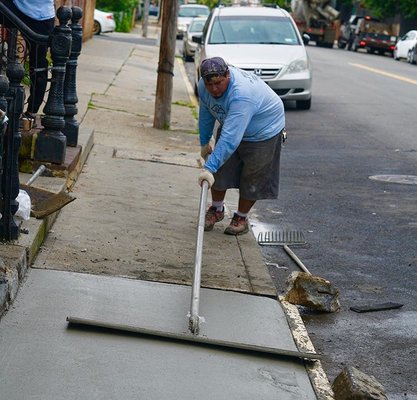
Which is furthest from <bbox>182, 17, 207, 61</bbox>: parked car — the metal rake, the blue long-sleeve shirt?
the blue long-sleeve shirt

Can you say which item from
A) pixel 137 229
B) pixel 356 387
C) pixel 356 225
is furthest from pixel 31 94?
pixel 356 387

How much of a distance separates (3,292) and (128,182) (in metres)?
4.28

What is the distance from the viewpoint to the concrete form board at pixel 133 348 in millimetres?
4477

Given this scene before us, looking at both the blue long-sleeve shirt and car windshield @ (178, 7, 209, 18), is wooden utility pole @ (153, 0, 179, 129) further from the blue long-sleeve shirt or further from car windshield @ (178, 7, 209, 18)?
car windshield @ (178, 7, 209, 18)

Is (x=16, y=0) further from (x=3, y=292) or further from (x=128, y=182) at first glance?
(x=3, y=292)

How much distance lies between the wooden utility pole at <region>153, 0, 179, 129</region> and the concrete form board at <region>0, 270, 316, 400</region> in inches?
314

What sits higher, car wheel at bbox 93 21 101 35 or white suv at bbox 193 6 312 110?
white suv at bbox 193 6 312 110

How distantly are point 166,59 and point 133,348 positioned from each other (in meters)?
9.27

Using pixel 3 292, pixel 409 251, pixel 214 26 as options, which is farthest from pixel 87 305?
pixel 214 26

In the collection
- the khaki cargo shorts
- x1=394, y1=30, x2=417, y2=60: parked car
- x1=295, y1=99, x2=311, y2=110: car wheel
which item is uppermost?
the khaki cargo shorts

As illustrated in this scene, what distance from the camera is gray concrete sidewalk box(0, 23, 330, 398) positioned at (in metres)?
6.19

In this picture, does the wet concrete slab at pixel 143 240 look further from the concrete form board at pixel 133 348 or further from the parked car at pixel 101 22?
the parked car at pixel 101 22

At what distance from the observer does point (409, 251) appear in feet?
26.7

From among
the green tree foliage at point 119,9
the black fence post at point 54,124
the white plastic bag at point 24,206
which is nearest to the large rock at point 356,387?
the white plastic bag at point 24,206
